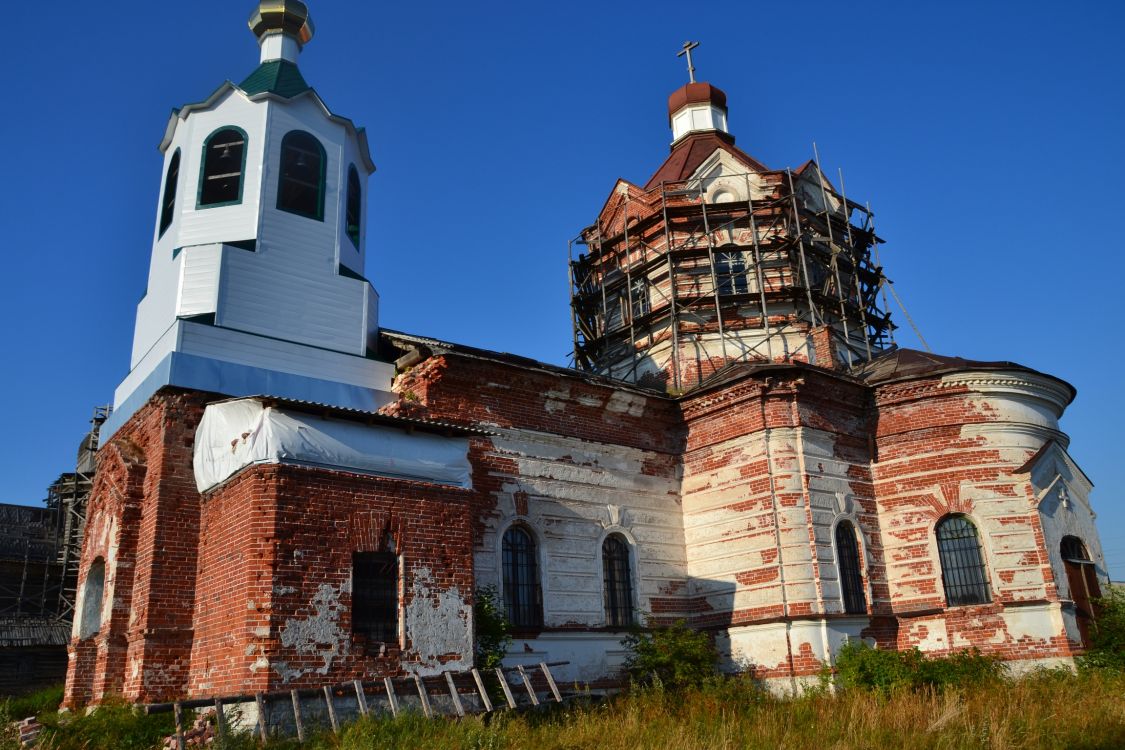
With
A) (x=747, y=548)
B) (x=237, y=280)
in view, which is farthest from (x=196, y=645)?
(x=747, y=548)

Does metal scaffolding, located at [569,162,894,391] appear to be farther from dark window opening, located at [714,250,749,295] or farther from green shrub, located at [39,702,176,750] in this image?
green shrub, located at [39,702,176,750]

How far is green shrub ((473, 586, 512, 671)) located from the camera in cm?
1262

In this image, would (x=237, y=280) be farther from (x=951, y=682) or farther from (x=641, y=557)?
(x=951, y=682)

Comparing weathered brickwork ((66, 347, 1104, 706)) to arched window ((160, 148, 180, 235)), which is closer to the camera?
weathered brickwork ((66, 347, 1104, 706))

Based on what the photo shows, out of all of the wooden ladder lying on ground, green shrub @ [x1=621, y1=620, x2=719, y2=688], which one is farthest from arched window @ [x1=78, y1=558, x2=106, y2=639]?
green shrub @ [x1=621, y1=620, x2=719, y2=688]

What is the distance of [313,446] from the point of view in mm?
11547

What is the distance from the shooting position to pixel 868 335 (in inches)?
889

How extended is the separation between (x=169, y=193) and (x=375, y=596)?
29.2 feet

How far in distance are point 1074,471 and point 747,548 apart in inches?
278

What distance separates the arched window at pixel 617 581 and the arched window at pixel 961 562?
559 centimetres

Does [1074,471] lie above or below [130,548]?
above

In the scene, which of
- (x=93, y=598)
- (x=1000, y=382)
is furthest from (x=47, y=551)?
(x=1000, y=382)

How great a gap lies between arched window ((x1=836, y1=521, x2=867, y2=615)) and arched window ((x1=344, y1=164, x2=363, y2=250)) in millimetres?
10172

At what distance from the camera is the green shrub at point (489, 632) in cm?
1262
